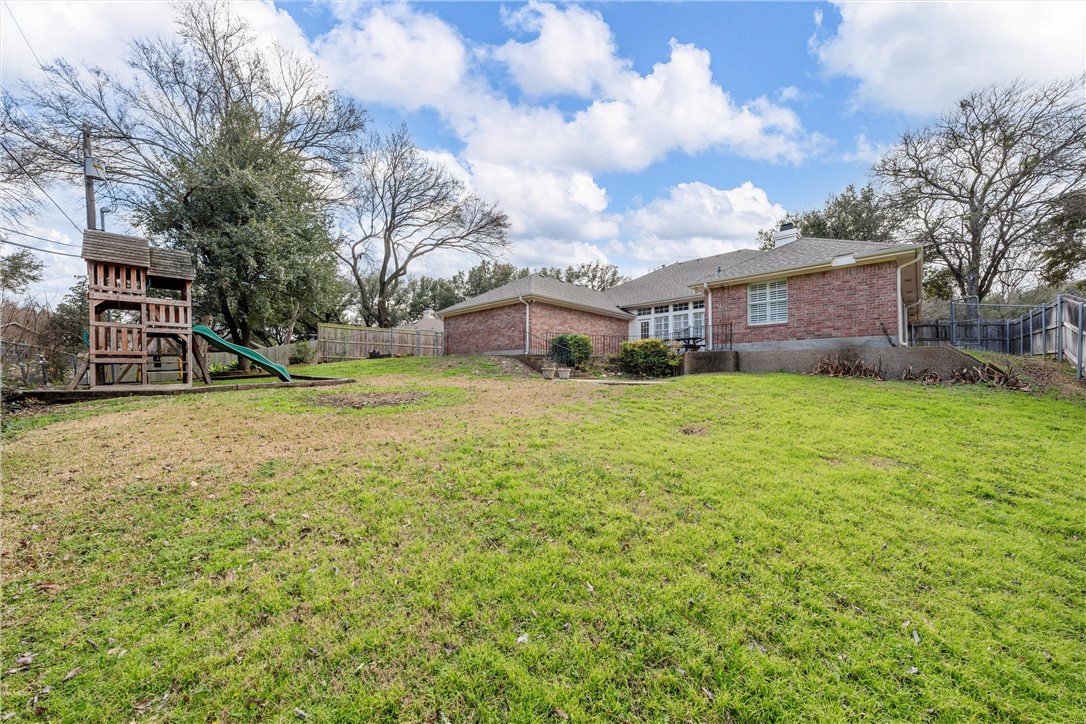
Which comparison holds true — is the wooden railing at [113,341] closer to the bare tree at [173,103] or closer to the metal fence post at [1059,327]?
the bare tree at [173,103]

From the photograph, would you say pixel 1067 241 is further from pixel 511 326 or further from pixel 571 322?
pixel 511 326

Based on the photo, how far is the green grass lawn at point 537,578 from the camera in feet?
7.41

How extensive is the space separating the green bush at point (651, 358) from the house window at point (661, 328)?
6.08 m

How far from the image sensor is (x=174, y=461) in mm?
4883

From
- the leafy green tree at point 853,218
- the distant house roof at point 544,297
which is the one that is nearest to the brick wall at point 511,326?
the distant house roof at point 544,297

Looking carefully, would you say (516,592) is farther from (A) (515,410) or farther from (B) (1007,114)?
(B) (1007,114)

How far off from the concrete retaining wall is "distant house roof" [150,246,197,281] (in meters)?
14.2

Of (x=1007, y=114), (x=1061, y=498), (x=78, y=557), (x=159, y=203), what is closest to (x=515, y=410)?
Result: (x=78, y=557)

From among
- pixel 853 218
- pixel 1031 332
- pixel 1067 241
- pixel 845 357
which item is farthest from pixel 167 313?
pixel 1067 241

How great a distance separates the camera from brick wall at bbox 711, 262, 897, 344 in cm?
1199

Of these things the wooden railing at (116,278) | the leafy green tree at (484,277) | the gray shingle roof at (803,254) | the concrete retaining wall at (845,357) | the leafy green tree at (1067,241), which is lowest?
the concrete retaining wall at (845,357)

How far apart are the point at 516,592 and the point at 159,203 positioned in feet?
58.6

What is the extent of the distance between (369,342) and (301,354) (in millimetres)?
3544

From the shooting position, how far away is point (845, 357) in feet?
38.7
